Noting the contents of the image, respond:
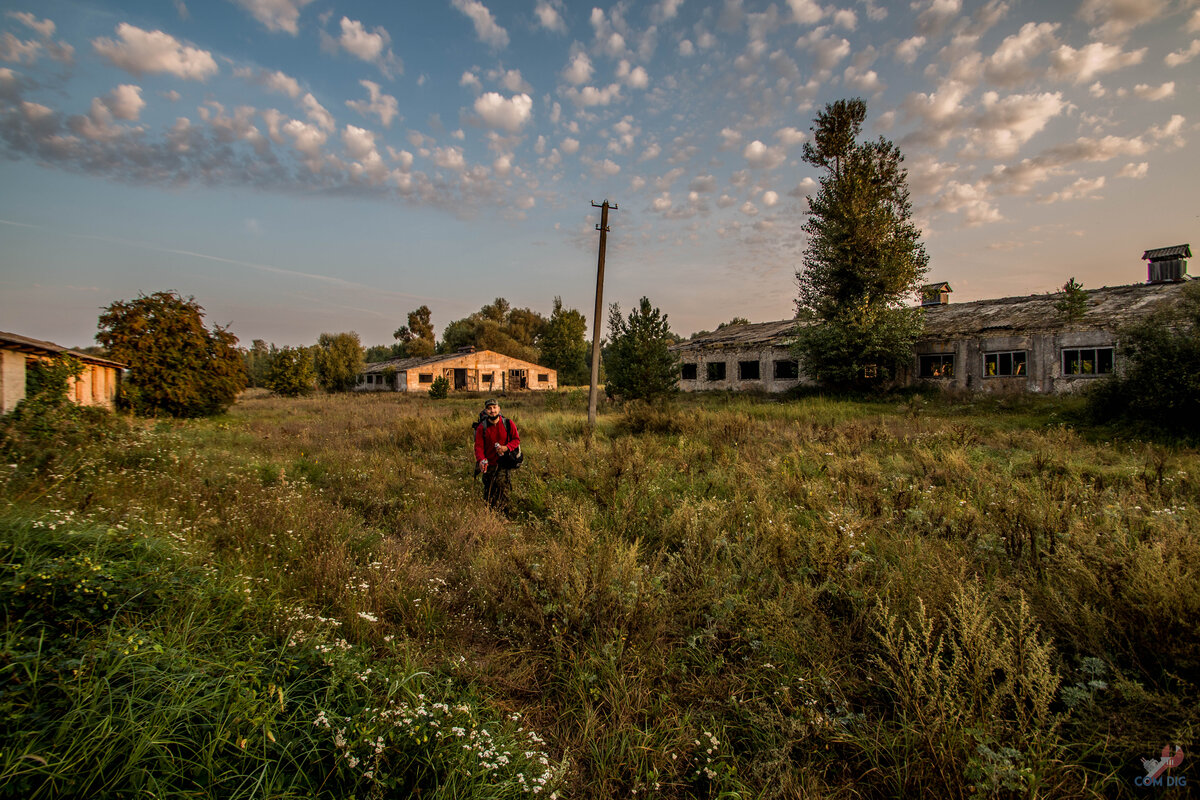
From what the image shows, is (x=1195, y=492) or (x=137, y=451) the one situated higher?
(x=137, y=451)

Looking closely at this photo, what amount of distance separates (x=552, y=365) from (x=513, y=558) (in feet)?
179

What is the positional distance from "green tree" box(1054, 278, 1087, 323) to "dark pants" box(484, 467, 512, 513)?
23.3 m

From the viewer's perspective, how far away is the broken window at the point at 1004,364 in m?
19.8

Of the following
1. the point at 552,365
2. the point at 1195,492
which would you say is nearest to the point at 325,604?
the point at 1195,492

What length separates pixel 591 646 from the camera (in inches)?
135

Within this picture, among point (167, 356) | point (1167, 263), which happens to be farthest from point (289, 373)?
point (1167, 263)

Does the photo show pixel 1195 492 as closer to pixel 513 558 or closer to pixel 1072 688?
pixel 1072 688

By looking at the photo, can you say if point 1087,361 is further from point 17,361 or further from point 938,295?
point 17,361

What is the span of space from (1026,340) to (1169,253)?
9.76 m

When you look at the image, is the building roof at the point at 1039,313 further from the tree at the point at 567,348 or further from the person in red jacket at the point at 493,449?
the tree at the point at 567,348

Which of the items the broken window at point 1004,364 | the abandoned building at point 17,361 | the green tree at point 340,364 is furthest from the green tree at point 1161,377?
the green tree at point 340,364

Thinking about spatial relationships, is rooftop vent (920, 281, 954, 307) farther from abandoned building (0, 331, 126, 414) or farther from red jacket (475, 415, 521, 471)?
abandoned building (0, 331, 126, 414)

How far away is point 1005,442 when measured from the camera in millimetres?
10719

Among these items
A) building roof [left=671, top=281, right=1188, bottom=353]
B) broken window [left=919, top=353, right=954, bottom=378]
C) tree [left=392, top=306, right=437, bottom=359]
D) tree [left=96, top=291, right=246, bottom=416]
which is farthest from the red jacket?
tree [left=392, top=306, right=437, bottom=359]
